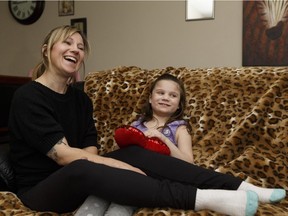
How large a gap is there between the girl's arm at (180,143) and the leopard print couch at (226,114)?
60mm

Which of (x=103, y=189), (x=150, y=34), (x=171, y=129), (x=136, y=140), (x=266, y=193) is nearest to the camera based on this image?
(x=103, y=189)

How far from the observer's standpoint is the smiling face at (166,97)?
184 centimetres

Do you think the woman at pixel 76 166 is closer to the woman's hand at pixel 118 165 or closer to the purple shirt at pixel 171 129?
the woman's hand at pixel 118 165

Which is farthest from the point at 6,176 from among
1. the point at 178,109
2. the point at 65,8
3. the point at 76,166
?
the point at 65,8

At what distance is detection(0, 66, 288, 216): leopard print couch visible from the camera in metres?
1.58

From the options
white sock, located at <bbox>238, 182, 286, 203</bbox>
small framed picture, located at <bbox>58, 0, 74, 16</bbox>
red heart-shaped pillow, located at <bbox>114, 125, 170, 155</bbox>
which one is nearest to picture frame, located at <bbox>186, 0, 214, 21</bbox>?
small framed picture, located at <bbox>58, 0, 74, 16</bbox>

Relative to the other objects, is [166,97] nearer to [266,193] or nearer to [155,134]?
[155,134]

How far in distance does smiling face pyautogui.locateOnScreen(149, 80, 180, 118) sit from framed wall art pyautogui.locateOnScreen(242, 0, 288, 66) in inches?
29.9

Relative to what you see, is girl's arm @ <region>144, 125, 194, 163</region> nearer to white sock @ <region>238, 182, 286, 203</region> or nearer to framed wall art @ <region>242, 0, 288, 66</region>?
white sock @ <region>238, 182, 286, 203</region>

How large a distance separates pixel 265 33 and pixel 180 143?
3.59 feet

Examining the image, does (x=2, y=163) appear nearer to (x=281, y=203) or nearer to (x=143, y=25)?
(x=281, y=203)

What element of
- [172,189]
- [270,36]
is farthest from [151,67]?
[172,189]

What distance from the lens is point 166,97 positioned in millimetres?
1834

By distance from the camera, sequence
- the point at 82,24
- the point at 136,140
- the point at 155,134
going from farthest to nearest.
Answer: the point at 82,24 → the point at 155,134 → the point at 136,140
